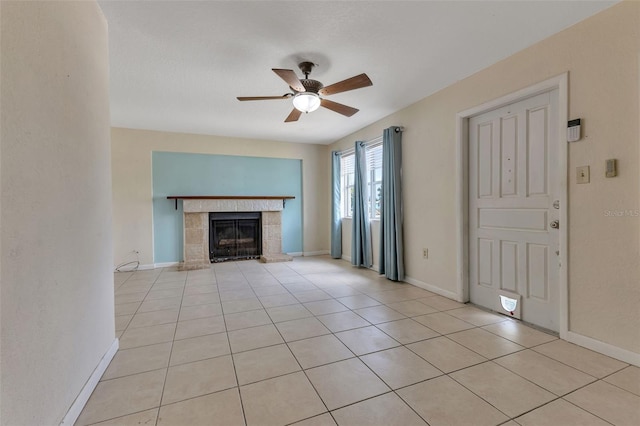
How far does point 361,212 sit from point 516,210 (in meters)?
2.53

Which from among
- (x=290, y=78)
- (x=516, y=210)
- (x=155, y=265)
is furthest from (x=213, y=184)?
(x=516, y=210)

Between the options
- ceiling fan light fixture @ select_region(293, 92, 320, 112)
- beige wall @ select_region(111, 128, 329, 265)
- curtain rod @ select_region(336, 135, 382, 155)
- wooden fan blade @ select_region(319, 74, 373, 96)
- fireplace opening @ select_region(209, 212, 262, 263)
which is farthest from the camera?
fireplace opening @ select_region(209, 212, 262, 263)

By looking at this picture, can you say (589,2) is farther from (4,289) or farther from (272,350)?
(4,289)

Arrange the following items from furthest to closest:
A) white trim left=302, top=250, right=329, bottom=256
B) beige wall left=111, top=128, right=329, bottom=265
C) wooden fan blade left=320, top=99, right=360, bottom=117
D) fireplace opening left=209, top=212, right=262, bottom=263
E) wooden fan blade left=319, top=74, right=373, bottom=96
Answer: white trim left=302, top=250, right=329, bottom=256, fireplace opening left=209, top=212, right=262, bottom=263, beige wall left=111, top=128, right=329, bottom=265, wooden fan blade left=320, top=99, right=360, bottom=117, wooden fan blade left=319, top=74, right=373, bottom=96

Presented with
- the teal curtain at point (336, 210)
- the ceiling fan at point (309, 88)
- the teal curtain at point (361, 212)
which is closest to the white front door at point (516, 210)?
the ceiling fan at point (309, 88)

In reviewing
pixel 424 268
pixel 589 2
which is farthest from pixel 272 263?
pixel 589 2

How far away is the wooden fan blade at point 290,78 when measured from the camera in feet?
7.35

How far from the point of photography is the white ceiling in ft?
6.51

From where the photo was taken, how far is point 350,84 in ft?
8.07

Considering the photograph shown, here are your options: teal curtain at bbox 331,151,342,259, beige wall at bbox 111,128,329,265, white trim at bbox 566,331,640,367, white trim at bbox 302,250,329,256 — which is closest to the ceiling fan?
white trim at bbox 566,331,640,367

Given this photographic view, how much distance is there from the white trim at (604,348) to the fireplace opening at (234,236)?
4.95 metres

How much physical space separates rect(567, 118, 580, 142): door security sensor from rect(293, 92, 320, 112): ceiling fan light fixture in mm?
2060

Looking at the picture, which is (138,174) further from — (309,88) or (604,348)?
(604,348)

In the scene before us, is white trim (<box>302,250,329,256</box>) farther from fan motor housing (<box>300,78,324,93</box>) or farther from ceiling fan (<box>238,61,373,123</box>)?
fan motor housing (<box>300,78,324,93</box>)
